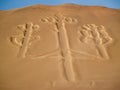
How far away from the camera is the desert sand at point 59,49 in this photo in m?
1.51

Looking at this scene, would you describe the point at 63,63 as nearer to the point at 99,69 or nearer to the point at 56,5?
the point at 99,69

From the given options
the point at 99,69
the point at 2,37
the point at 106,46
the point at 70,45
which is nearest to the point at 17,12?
the point at 2,37

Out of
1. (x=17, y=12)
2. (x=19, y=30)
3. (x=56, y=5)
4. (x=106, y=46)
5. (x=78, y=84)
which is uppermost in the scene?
(x=56, y=5)

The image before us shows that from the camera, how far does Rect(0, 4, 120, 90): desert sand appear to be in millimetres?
1505

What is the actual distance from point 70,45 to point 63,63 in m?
0.34

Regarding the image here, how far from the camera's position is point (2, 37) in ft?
7.13

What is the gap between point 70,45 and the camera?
2.02 meters

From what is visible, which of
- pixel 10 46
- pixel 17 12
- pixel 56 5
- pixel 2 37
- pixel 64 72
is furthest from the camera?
pixel 56 5

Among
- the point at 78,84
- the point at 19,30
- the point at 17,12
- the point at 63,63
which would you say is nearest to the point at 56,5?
the point at 17,12

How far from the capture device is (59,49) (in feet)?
6.38

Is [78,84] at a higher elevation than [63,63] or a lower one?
lower

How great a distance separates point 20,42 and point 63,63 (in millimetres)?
577

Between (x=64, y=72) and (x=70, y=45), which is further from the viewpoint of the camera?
(x=70, y=45)

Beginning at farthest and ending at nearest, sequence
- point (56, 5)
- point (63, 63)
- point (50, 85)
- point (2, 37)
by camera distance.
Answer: point (56, 5), point (2, 37), point (63, 63), point (50, 85)
